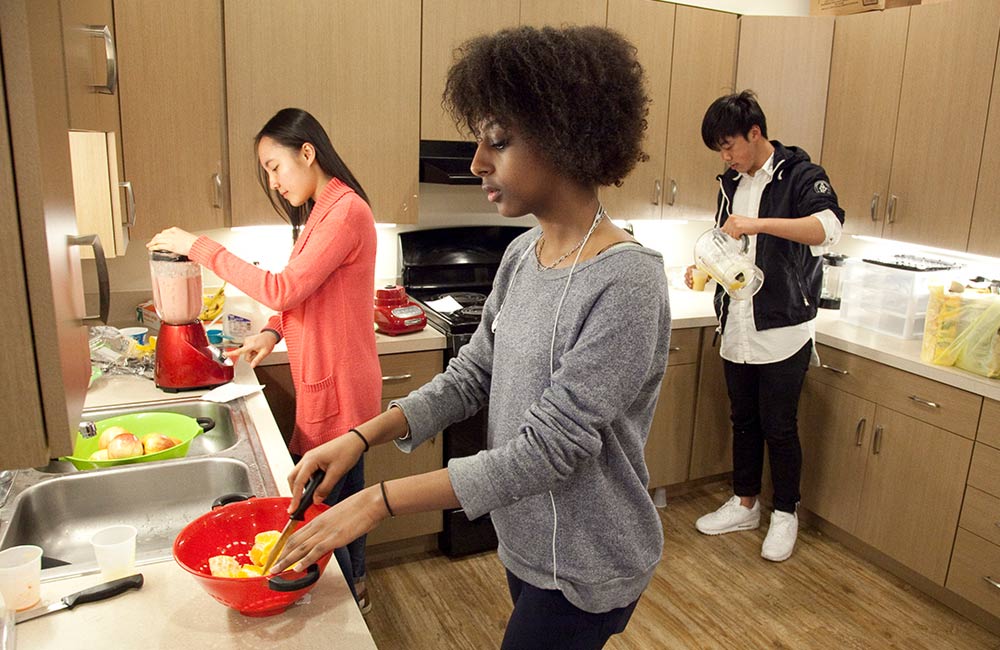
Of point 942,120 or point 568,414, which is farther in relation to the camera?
point 942,120

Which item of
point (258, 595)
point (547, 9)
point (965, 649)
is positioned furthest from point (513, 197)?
point (965, 649)

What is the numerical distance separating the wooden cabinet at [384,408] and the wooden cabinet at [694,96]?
1.35 metres

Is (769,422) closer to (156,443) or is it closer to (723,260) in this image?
(723,260)

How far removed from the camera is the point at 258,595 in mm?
1091

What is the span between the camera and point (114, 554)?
1180 mm

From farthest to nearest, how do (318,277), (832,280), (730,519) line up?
(832,280), (730,519), (318,277)

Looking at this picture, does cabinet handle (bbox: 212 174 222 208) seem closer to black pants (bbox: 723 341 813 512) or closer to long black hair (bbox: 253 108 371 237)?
long black hair (bbox: 253 108 371 237)

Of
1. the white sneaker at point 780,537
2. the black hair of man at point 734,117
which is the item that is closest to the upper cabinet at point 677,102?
the black hair of man at point 734,117

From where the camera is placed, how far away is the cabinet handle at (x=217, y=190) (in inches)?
98.7

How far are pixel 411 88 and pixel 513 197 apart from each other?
5.68ft

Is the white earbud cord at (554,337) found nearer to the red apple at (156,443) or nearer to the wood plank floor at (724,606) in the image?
the red apple at (156,443)

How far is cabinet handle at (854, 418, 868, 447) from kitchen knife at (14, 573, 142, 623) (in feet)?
8.40

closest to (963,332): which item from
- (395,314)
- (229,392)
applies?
(395,314)

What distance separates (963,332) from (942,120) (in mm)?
836
